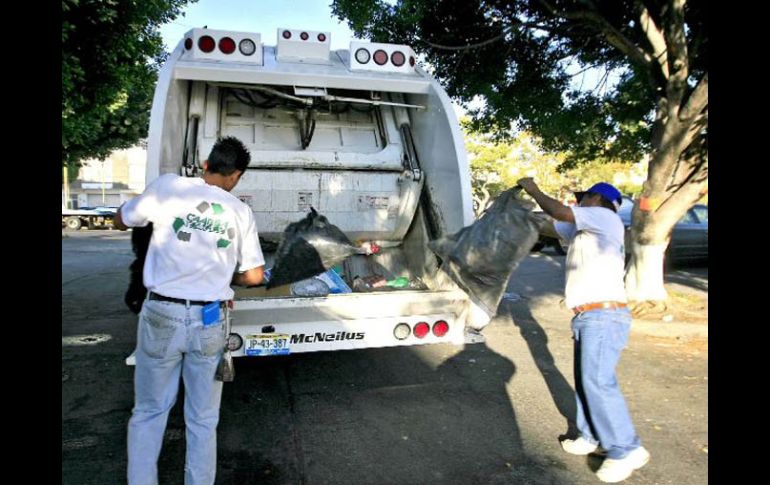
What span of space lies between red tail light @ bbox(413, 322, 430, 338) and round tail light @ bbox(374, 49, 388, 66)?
2005 mm

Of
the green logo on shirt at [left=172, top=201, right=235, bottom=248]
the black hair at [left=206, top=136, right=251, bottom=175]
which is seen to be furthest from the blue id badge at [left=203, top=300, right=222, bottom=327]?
the black hair at [left=206, top=136, right=251, bottom=175]

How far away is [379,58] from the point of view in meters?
4.45

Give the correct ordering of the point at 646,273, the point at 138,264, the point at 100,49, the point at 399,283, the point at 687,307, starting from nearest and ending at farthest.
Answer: the point at 138,264 < the point at 399,283 < the point at 100,49 < the point at 646,273 < the point at 687,307

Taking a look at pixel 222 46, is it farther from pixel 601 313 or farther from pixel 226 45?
pixel 601 313

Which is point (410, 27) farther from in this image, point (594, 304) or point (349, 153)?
point (594, 304)

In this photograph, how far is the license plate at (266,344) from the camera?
3537mm

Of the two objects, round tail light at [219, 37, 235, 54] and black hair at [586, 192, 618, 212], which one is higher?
round tail light at [219, 37, 235, 54]

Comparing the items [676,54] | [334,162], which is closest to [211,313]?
[334,162]

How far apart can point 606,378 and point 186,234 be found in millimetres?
2317

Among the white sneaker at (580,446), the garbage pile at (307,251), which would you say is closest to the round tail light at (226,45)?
the garbage pile at (307,251)

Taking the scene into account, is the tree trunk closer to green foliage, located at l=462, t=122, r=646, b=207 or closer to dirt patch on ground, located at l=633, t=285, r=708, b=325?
dirt patch on ground, located at l=633, t=285, r=708, b=325

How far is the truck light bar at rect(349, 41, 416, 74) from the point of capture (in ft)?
14.4

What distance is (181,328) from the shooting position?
254cm
